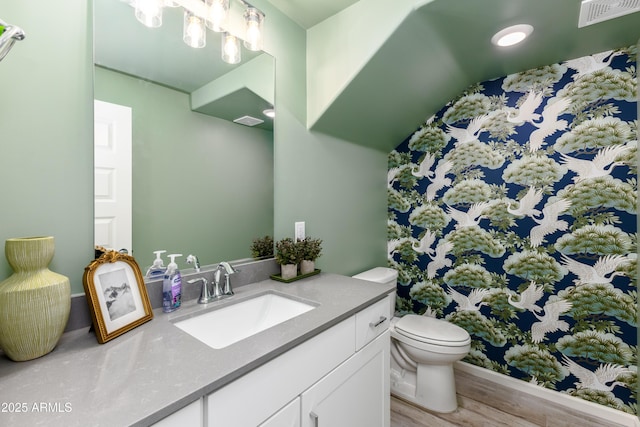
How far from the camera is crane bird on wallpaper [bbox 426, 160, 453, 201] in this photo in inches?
85.1

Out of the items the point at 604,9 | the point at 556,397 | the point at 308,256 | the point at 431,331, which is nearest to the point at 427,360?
the point at 431,331

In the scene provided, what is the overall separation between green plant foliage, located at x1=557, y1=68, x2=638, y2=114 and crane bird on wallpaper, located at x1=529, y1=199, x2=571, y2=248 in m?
0.60

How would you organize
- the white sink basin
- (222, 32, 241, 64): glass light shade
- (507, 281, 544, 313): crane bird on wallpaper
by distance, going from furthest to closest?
(507, 281, 544, 313): crane bird on wallpaper → (222, 32, 241, 64): glass light shade → the white sink basin

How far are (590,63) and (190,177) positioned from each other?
2.43 meters

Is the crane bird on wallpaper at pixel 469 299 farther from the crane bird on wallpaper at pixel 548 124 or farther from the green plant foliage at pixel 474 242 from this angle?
the crane bird on wallpaper at pixel 548 124

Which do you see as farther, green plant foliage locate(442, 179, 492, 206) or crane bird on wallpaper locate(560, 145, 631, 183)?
green plant foliage locate(442, 179, 492, 206)

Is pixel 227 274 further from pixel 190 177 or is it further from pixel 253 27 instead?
pixel 253 27

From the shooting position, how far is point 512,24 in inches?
56.0

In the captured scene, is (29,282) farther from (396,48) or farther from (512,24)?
(512,24)

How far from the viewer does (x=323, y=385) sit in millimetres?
944

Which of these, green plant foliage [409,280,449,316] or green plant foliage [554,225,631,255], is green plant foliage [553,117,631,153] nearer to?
green plant foliage [554,225,631,255]

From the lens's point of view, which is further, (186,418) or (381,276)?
(381,276)

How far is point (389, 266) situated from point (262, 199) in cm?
149

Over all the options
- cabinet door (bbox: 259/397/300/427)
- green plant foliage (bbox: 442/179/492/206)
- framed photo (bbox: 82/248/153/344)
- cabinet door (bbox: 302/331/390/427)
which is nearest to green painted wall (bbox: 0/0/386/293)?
framed photo (bbox: 82/248/153/344)
